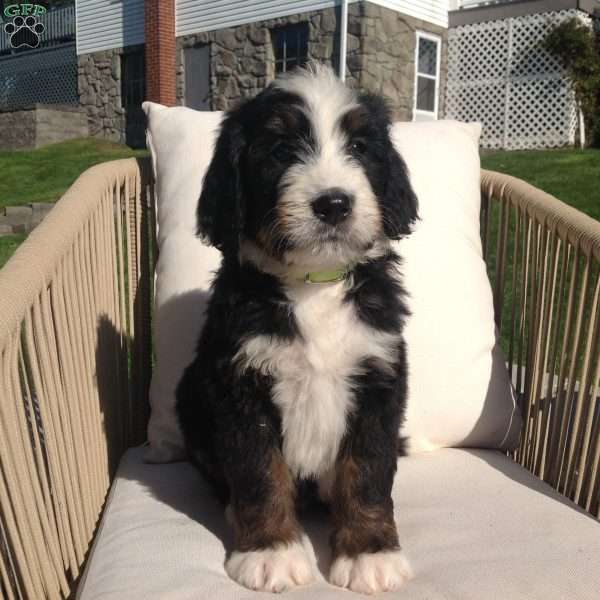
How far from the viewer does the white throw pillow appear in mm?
2814

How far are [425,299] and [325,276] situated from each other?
2.82ft

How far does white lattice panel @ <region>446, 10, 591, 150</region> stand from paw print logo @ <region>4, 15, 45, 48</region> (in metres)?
13.7

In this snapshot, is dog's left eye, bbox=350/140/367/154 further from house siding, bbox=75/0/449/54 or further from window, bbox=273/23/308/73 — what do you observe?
window, bbox=273/23/308/73

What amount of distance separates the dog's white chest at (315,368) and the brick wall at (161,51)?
15061 millimetres

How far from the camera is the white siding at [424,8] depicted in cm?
1402

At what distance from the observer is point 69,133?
18062 millimetres

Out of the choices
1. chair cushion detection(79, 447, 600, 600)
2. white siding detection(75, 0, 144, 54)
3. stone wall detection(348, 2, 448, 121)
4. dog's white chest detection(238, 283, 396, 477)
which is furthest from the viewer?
white siding detection(75, 0, 144, 54)

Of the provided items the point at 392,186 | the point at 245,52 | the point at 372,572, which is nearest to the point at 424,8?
the point at 245,52

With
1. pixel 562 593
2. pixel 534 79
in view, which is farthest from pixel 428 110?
pixel 562 593

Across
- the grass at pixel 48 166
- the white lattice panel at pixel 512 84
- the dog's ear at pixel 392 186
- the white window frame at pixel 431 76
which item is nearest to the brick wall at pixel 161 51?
the grass at pixel 48 166

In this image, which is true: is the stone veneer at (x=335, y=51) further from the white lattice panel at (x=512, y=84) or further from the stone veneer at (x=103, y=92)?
the stone veneer at (x=103, y=92)

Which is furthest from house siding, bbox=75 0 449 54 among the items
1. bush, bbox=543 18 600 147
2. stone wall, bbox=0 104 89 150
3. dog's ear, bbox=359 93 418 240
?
dog's ear, bbox=359 93 418 240

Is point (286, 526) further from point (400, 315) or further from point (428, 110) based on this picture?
point (428, 110)

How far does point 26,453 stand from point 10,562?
0.26m
